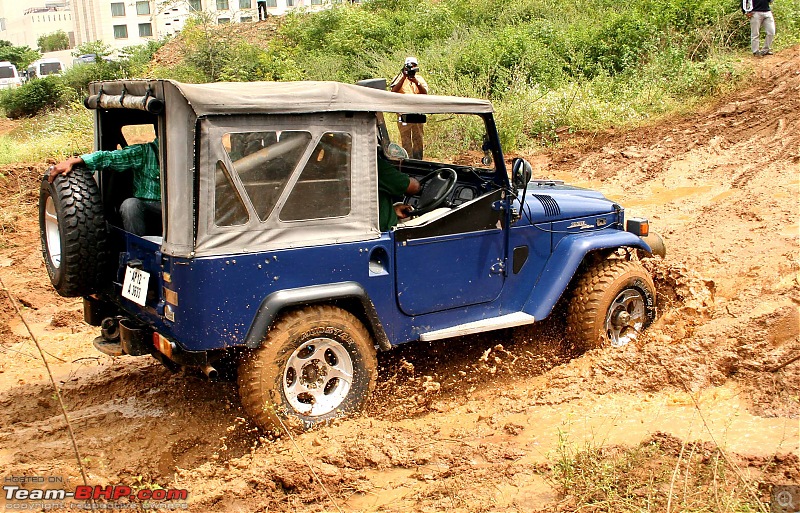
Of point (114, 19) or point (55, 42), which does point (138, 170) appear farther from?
point (55, 42)

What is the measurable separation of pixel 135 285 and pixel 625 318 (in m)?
3.47

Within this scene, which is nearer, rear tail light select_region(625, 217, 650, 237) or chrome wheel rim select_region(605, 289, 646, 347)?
chrome wheel rim select_region(605, 289, 646, 347)

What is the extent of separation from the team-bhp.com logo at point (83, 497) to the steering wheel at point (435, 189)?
7.59 feet

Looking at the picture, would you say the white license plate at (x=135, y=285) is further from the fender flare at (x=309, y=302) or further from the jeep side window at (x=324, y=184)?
the jeep side window at (x=324, y=184)

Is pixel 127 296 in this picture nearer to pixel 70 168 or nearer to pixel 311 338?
pixel 70 168

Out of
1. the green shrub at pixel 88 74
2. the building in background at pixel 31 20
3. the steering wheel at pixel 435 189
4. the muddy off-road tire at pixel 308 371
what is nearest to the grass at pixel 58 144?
the green shrub at pixel 88 74

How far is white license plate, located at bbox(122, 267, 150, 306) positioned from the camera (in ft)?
14.2

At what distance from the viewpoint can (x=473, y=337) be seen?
5.90m

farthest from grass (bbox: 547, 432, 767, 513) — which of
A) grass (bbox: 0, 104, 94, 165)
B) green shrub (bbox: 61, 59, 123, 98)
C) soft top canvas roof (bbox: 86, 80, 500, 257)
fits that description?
green shrub (bbox: 61, 59, 123, 98)

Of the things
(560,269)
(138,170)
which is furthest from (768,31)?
(138,170)

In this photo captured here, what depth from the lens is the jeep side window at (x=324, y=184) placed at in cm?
432

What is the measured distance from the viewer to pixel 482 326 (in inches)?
199

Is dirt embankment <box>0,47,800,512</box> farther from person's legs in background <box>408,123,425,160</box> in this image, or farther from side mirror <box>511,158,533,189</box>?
person's legs in background <box>408,123,425,160</box>

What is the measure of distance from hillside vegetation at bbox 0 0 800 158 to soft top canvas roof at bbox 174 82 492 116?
7809 mm
